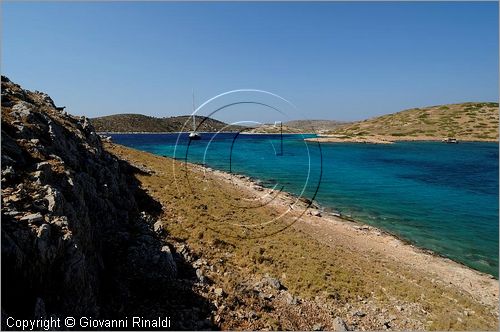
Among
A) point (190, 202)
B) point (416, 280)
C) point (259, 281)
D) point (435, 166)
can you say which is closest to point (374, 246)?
point (416, 280)

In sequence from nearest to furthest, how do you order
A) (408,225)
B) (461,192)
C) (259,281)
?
(259,281), (408,225), (461,192)

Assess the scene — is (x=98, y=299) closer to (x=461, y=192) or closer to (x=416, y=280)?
(x=416, y=280)

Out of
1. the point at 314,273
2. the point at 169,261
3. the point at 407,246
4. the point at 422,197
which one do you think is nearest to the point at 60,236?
the point at 169,261

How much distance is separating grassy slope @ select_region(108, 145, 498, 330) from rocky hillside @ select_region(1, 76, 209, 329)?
10.5 feet

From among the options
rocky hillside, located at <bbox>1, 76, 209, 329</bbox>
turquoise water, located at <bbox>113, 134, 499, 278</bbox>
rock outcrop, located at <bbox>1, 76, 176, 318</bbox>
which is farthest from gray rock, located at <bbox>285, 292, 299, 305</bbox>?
turquoise water, located at <bbox>113, 134, 499, 278</bbox>

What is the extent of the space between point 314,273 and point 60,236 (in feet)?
49.2

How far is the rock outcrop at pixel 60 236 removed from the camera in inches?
376

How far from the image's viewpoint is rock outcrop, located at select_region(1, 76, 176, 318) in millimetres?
9555

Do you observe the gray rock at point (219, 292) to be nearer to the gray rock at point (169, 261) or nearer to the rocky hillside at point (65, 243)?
the rocky hillside at point (65, 243)

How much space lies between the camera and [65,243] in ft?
35.8

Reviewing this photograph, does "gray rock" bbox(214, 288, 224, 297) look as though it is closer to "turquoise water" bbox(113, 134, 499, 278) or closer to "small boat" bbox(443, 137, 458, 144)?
"turquoise water" bbox(113, 134, 499, 278)

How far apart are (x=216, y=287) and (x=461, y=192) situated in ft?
182

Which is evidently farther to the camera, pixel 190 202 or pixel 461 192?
pixel 461 192

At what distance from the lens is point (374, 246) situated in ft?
95.7
